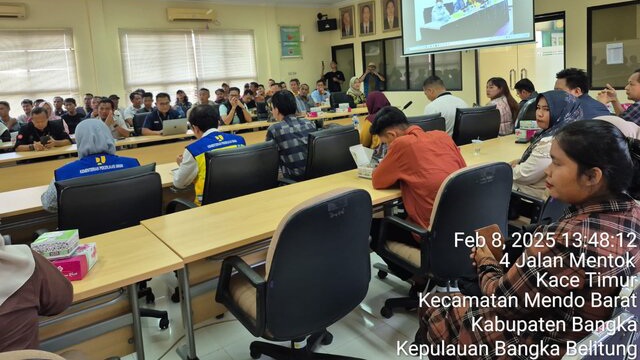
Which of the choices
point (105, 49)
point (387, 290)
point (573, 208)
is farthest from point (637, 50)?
point (105, 49)

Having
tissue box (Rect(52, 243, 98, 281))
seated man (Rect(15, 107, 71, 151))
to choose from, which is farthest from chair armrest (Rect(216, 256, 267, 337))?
seated man (Rect(15, 107, 71, 151))

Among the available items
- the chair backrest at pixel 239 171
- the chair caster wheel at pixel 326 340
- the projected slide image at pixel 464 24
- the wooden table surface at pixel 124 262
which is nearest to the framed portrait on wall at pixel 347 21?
the projected slide image at pixel 464 24

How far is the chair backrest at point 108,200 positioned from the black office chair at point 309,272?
0.86 meters

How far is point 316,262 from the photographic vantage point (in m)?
1.75

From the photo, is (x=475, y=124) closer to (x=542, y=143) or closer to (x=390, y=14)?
(x=542, y=143)

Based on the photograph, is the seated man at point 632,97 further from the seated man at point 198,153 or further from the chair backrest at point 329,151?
the seated man at point 198,153

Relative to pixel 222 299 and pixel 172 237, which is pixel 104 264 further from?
pixel 222 299

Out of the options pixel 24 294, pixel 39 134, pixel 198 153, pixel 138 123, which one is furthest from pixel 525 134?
pixel 39 134

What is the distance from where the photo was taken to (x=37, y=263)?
52.7 inches

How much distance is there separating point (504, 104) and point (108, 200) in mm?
4020

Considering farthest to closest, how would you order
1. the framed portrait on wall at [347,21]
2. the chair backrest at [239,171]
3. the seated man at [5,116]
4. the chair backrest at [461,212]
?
the framed portrait on wall at [347,21] < the seated man at [5,116] < the chair backrest at [239,171] < the chair backrest at [461,212]

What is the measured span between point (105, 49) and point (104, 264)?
Answer: 8.48 metres

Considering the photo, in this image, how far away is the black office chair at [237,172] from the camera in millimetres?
2789

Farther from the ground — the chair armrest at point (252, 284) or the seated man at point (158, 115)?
the seated man at point (158, 115)
